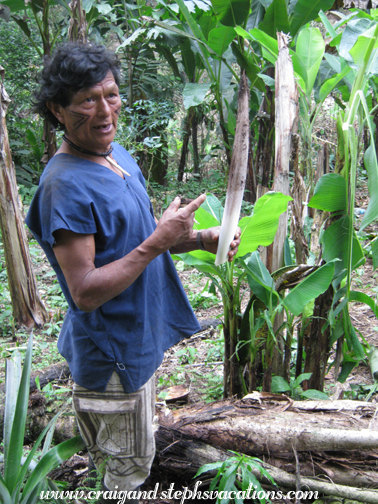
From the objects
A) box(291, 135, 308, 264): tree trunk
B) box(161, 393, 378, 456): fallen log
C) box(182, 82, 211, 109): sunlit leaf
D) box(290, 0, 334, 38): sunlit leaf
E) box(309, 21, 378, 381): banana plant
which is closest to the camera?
box(161, 393, 378, 456): fallen log

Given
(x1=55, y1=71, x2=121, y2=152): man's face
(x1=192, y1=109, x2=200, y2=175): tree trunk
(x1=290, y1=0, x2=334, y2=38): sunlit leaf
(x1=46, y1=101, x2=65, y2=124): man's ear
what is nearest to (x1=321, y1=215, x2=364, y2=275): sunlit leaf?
(x1=55, y1=71, x2=121, y2=152): man's face

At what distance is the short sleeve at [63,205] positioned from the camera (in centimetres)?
A: 119

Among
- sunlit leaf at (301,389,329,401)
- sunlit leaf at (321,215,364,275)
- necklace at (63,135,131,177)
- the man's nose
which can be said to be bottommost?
sunlit leaf at (301,389,329,401)

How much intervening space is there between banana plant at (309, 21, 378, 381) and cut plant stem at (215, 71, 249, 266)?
2.21 ft

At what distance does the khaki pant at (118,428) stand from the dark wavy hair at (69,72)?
96cm

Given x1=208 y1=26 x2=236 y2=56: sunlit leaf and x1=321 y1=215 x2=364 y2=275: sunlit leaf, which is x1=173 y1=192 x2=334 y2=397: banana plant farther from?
x1=208 y1=26 x2=236 y2=56: sunlit leaf

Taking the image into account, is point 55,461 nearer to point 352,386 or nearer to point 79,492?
point 79,492

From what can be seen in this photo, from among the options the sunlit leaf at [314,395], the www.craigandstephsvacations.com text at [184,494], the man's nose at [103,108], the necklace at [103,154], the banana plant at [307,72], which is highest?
the banana plant at [307,72]

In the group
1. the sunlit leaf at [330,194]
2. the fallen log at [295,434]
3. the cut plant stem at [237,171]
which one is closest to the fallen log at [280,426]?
the fallen log at [295,434]

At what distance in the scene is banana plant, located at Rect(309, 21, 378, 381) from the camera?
6.09 ft

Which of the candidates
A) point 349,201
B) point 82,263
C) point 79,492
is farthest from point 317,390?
point 82,263

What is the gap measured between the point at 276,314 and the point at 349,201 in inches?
27.2

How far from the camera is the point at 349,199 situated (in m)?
2.02

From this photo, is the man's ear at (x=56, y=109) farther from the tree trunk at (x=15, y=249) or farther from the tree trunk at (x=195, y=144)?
the tree trunk at (x=195, y=144)
